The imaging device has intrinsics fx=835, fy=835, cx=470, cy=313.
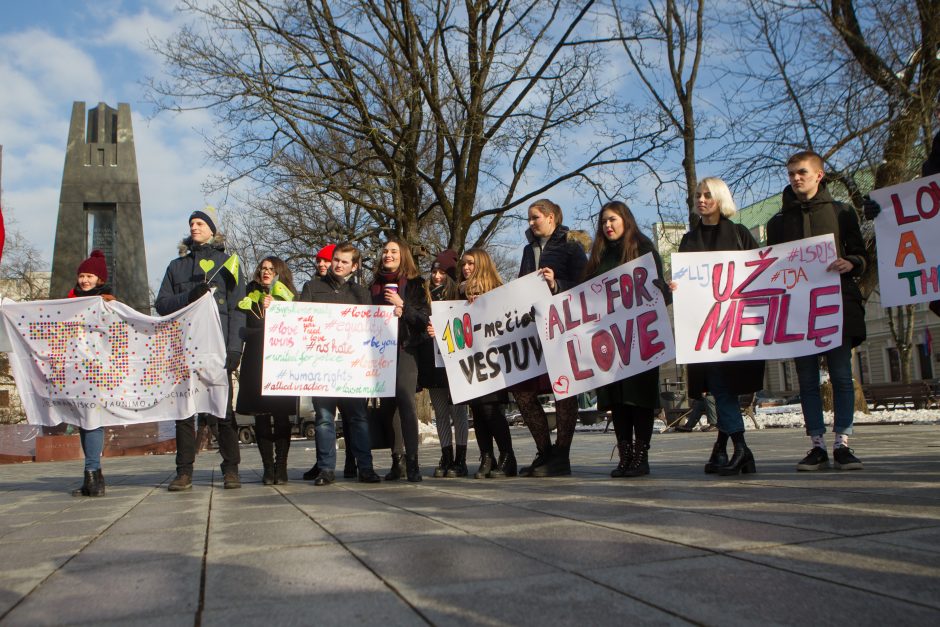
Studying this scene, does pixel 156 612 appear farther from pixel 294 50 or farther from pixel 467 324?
pixel 294 50

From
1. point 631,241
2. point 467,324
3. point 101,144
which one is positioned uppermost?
point 101,144

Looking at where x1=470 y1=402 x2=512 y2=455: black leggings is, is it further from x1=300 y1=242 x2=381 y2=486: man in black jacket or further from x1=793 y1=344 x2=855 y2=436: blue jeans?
x1=793 y1=344 x2=855 y2=436: blue jeans

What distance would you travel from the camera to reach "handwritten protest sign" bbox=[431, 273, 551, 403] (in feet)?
21.2

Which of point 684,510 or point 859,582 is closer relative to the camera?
point 859,582

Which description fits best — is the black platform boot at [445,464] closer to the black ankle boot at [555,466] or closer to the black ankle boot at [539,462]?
the black ankle boot at [539,462]

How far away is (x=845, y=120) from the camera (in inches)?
563

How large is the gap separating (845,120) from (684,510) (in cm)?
1252

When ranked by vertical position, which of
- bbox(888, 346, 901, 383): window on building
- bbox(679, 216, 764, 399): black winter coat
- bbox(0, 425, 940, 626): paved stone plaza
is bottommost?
bbox(0, 425, 940, 626): paved stone plaza

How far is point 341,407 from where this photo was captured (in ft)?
22.6

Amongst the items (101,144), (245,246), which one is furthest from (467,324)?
(245,246)

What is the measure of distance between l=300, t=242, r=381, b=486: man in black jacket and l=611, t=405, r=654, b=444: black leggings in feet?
6.48

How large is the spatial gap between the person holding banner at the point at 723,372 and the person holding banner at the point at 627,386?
1.02 feet

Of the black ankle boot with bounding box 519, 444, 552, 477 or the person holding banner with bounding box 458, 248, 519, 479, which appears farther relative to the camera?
the person holding banner with bounding box 458, 248, 519, 479

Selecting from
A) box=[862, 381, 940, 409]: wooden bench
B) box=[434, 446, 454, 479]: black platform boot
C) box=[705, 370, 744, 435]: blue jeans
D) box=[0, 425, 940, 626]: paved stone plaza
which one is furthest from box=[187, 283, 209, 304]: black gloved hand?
box=[862, 381, 940, 409]: wooden bench
